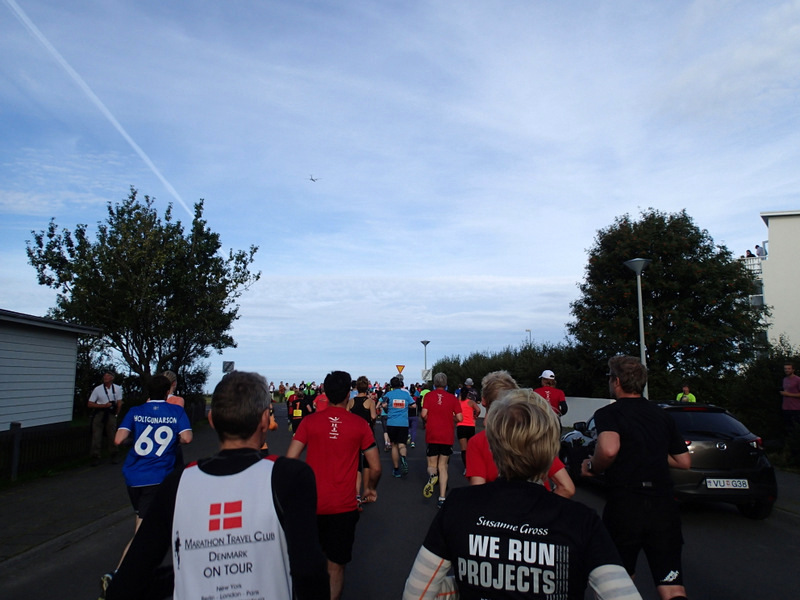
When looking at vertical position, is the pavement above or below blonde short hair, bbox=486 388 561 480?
below

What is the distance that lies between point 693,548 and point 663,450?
152 inches

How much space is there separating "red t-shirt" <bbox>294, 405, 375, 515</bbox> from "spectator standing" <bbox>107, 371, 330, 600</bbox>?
2.38 m

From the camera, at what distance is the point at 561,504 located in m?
2.15

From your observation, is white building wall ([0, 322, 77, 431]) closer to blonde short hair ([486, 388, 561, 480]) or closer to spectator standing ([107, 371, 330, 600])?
spectator standing ([107, 371, 330, 600])

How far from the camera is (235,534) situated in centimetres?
213

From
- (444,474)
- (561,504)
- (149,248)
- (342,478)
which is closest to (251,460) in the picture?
(561,504)

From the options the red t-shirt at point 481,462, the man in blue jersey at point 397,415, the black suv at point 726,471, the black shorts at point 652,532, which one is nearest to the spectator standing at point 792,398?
the black suv at point 726,471

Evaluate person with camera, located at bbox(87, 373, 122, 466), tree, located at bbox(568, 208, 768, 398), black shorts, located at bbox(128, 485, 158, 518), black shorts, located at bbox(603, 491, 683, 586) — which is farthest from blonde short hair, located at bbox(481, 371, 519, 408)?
tree, located at bbox(568, 208, 768, 398)

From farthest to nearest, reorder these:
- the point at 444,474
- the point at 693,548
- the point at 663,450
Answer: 1. the point at 444,474
2. the point at 693,548
3. the point at 663,450

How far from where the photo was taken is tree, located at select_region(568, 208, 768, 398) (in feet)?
90.7

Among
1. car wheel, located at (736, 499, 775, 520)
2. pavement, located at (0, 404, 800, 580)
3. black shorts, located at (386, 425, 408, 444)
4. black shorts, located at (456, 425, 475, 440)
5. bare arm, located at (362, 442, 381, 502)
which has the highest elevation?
bare arm, located at (362, 442, 381, 502)

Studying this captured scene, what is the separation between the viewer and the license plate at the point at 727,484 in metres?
8.20

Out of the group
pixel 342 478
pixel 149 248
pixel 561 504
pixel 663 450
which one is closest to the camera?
pixel 561 504

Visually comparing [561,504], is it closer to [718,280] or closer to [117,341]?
[117,341]
